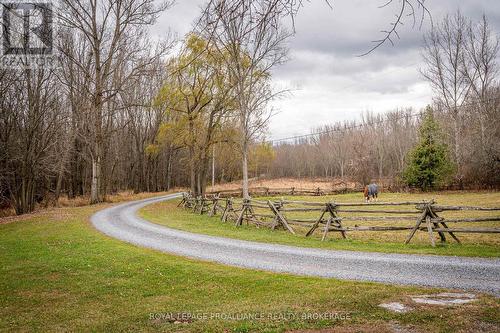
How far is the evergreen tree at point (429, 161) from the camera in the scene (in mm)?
38969

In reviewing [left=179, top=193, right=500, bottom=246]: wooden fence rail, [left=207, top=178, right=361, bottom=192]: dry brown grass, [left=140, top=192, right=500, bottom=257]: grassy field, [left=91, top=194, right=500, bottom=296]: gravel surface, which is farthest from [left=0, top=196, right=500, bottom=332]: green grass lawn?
[left=207, top=178, right=361, bottom=192]: dry brown grass

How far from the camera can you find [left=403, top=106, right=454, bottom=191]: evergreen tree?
3897 centimetres

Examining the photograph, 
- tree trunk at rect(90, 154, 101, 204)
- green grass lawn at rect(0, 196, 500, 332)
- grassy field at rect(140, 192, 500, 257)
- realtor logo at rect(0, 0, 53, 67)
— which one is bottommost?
grassy field at rect(140, 192, 500, 257)

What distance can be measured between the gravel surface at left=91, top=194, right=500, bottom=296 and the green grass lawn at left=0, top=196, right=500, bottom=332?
757mm

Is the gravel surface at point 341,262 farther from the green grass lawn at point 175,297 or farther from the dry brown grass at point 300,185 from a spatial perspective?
the dry brown grass at point 300,185

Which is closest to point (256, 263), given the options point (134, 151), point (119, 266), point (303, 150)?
point (119, 266)

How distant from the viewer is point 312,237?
47.5ft

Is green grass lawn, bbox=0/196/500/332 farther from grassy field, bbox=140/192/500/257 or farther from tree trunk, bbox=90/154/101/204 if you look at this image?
tree trunk, bbox=90/154/101/204

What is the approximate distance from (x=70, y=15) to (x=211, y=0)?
28.3m

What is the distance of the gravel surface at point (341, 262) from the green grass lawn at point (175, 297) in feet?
2.49

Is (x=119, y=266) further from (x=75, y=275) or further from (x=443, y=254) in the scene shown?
(x=443, y=254)

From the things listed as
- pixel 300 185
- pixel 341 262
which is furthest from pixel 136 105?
pixel 300 185

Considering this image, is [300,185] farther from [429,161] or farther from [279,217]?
[279,217]

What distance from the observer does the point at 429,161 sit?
39.0 meters
